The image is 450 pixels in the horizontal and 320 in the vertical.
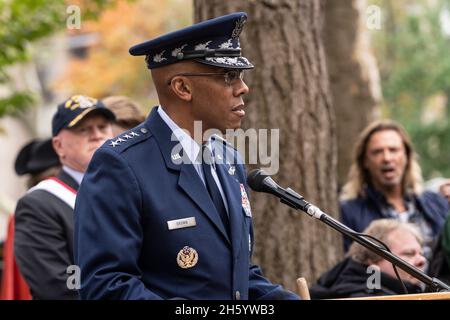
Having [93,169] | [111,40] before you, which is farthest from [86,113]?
[111,40]

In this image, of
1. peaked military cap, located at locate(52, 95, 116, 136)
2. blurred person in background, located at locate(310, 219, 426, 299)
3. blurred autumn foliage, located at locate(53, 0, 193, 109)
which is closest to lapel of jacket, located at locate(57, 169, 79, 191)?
peaked military cap, located at locate(52, 95, 116, 136)

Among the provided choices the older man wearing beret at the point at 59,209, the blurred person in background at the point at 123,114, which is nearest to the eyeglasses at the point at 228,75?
the older man wearing beret at the point at 59,209

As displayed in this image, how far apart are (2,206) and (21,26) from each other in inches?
253

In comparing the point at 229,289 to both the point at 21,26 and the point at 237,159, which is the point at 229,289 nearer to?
the point at 237,159

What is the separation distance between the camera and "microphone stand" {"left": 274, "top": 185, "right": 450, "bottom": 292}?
12.5ft

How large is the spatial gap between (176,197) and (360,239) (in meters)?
0.73

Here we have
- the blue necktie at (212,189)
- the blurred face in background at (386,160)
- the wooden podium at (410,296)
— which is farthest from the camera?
the blurred face in background at (386,160)

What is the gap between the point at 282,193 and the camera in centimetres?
392

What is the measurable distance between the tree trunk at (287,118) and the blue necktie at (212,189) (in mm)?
2480

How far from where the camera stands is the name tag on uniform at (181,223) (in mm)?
3717

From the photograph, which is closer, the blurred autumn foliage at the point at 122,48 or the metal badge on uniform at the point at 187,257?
the metal badge on uniform at the point at 187,257

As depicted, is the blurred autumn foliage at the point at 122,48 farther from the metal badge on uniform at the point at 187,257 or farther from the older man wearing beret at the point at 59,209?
the metal badge on uniform at the point at 187,257

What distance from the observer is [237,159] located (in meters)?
4.32

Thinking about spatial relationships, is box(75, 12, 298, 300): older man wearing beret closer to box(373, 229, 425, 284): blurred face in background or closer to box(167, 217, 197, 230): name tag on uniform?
box(167, 217, 197, 230): name tag on uniform
